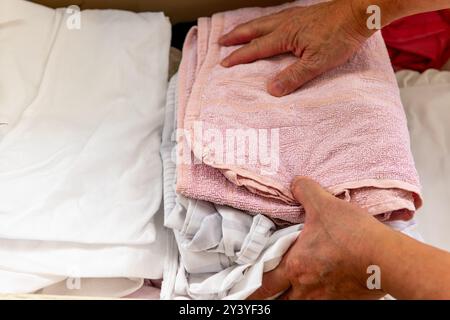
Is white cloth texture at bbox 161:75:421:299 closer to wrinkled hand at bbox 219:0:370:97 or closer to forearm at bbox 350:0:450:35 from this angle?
wrinkled hand at bbox 219:0:370:97

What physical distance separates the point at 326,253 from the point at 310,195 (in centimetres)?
8

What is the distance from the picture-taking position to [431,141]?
3.01 ft

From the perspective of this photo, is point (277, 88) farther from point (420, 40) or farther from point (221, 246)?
point (420, 40)

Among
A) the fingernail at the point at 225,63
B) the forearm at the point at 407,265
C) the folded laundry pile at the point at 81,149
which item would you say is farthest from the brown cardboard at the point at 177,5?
the forearm at the point at 407,265

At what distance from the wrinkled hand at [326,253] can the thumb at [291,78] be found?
0.16 meters

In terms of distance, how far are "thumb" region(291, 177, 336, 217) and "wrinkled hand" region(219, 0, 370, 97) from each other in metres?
0.16

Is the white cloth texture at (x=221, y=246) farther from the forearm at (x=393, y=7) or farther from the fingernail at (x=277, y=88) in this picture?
the forearm at (x=393, y=7)

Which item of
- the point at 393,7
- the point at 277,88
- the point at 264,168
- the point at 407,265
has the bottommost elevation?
the point at 407,265

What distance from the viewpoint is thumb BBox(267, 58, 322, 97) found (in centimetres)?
78

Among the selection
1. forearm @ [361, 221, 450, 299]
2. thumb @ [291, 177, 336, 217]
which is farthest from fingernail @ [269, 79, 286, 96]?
forearm @ [361, 221, 450, 299]

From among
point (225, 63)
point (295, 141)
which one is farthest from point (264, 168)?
point (225, 63)

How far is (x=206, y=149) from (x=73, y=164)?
216 millimetres

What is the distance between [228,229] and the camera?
0.68m

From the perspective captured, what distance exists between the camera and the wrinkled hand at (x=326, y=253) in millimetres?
630
